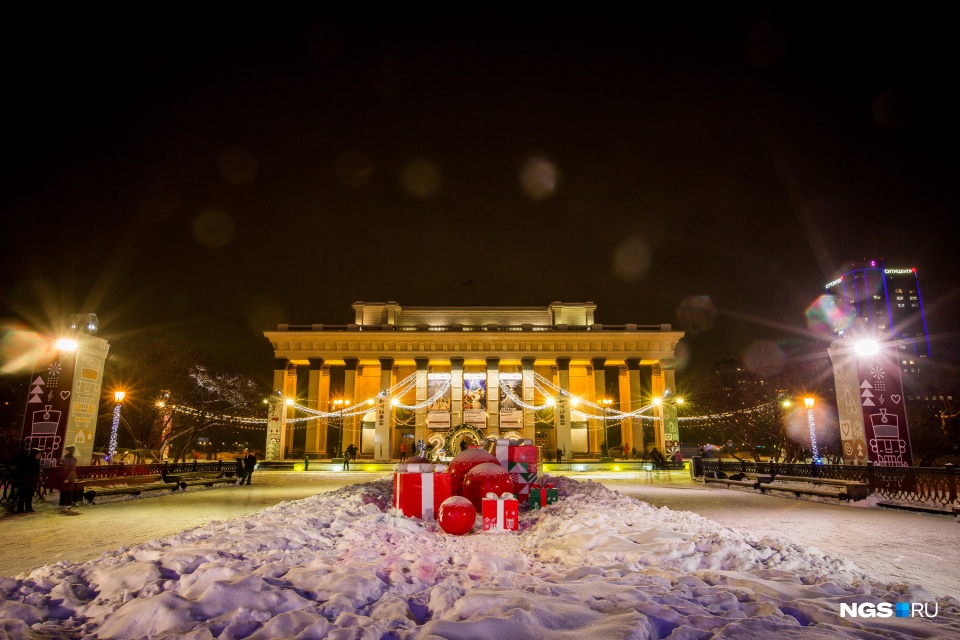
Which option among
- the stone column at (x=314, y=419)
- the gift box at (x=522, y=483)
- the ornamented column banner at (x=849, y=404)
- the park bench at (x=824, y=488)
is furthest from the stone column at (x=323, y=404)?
the ornamented column banner at (x=849, y=404)

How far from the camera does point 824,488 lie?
16.1m

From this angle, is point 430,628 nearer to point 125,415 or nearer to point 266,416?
point 125,415

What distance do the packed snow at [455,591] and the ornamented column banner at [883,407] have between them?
12.3 metres

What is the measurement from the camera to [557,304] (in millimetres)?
55969

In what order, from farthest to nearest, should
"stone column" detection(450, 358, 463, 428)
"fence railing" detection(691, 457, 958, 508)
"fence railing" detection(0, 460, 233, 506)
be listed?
"stone column" detection(450, 358, 463, 428) < "fence railing" detection(0, 460, 233, 506) < "fence railing" detection(691, 457, 958, 508)

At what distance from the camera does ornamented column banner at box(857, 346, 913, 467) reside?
16188 millimetres

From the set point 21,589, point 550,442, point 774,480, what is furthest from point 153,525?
point 550,442

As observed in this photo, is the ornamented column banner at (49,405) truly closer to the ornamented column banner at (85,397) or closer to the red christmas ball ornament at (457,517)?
the ornamented column banner at (85,397)

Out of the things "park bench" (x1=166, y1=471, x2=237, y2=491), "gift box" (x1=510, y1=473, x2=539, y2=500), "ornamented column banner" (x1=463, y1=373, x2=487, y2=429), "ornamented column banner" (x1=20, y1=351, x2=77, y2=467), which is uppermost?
"ornamented column banner" (x1=463, y1=373, x2=487, y2=429)

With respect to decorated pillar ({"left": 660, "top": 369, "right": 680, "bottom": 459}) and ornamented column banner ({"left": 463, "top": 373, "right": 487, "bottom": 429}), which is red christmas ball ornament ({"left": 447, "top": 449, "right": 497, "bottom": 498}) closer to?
ornamented column banner ({"left": 463, "top": 373, "right": 487, "bottom": 429})

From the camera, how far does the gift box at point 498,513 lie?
29.9 ft

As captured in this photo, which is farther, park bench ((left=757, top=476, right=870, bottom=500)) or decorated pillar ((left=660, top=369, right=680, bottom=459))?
decorated pillar ((left=660, top=369, right=680, bottom=459))

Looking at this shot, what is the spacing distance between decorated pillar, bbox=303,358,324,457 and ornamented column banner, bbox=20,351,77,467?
106 feet

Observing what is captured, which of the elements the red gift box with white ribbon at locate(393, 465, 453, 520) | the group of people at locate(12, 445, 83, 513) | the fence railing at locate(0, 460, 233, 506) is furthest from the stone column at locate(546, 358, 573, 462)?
the red gift box with white ribbon at locate(393, 465, 453, 520)
